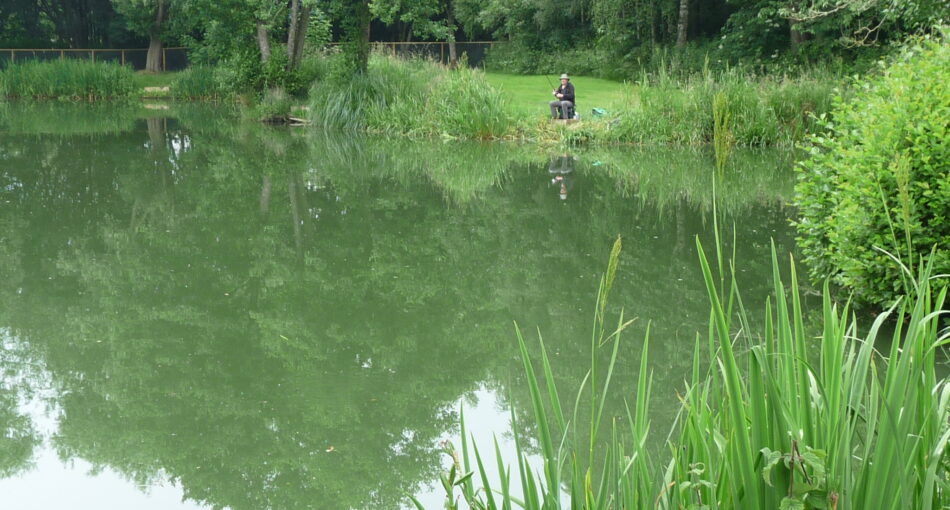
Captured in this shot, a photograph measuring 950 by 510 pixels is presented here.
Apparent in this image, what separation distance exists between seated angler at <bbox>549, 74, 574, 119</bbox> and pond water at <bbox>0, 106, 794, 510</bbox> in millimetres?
4274

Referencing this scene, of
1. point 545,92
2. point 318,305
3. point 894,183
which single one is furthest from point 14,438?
point 545,92

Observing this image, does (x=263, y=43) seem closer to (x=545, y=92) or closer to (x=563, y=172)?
(x=545, y=92)

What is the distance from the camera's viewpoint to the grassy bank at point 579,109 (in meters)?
16.7

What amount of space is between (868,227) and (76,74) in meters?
28.3

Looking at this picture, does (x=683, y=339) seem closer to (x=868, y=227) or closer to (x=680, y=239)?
(x=868, y=227)

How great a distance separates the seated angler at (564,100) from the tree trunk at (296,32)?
7.13 m

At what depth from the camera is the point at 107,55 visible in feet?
130

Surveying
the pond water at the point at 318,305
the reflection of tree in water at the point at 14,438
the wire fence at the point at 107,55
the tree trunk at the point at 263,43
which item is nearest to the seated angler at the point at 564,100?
the pond water at the point at 318,305

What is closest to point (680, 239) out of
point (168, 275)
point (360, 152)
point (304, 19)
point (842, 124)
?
point (842, 124)

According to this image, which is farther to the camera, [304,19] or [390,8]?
[304,19]

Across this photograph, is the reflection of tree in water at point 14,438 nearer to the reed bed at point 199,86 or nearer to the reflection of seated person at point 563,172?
the reflection of seated person at point 563,172

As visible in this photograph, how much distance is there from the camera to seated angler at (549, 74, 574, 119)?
18.4 m

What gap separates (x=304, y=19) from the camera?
903 inches

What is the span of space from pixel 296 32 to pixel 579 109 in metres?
6.89
